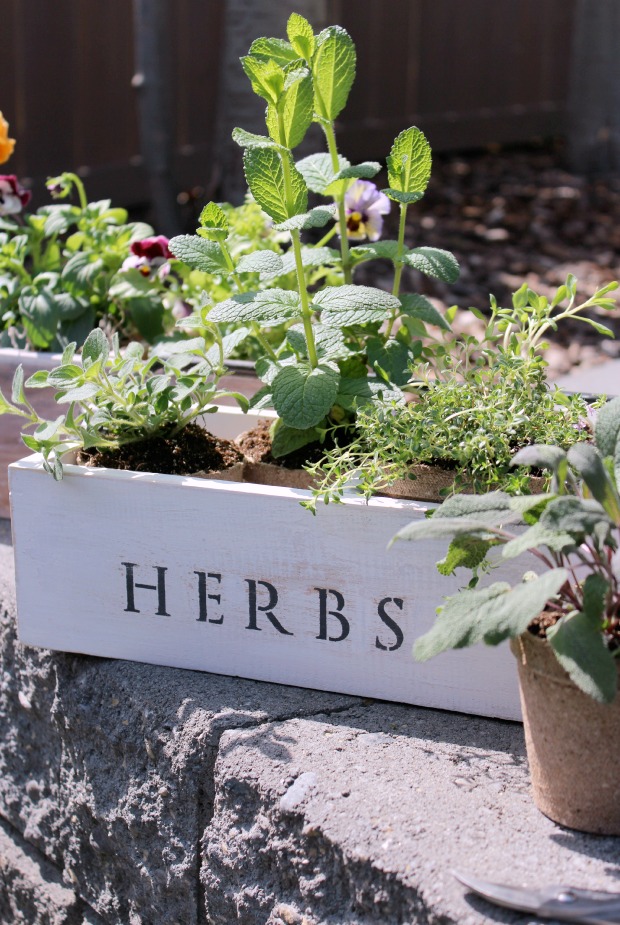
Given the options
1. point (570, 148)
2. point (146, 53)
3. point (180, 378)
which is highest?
point (146, 53)

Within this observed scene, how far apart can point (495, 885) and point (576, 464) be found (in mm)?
360

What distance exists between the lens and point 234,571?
1.21 metres

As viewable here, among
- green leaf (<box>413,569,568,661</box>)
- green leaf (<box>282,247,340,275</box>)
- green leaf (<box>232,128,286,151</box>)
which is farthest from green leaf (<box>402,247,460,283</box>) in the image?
green leaf (<box>413,569,568,661</box>)

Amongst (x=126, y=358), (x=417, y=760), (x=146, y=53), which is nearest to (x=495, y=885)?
(x=417, y=760)

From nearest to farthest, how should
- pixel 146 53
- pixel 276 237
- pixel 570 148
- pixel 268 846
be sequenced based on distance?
pixel 268 846, pixel 276 237, pixel 146 53, pixel 570 148

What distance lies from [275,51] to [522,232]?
465 centimetres

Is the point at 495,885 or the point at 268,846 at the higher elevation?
the point at 495,885

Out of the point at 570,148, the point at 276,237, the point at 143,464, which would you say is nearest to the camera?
the point at 143,464

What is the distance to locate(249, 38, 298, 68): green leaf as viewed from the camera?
1.22m

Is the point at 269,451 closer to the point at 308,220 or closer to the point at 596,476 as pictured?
the point at 308,220

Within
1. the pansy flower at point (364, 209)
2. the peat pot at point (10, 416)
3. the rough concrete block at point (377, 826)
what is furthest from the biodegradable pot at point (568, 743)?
the peat pot at point (10, 416)

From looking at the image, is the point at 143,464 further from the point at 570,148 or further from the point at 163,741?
the point at 570,148

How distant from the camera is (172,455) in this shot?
1.32 meters

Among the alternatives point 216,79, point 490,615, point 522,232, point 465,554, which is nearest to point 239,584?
point 465,554
